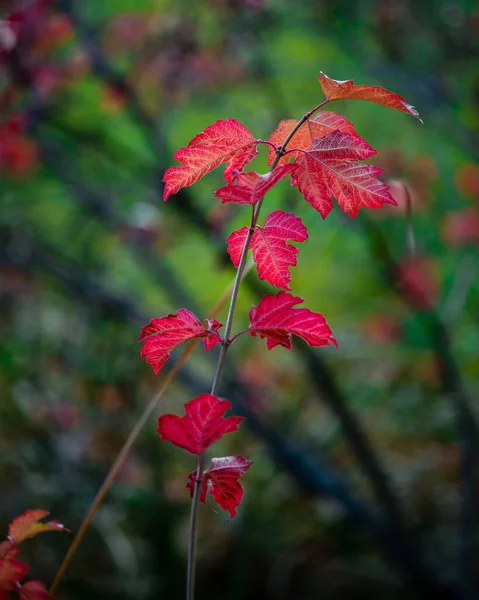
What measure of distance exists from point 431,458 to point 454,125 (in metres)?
1.14

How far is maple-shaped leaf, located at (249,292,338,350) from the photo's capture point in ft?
1.29

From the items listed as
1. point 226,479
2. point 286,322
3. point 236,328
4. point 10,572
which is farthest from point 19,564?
point 236,328

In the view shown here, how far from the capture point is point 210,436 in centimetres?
40

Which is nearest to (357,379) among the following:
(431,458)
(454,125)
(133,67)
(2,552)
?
(431,458)

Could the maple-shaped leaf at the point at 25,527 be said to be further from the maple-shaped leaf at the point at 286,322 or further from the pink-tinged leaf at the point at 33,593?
the maple-shaped leaf at the point at 286,322

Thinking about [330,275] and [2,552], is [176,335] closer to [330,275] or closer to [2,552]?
[2,552]

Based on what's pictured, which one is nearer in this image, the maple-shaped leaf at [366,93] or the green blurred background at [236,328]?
the maple-shaped leaf at [366,93]

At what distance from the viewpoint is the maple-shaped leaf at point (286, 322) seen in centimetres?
39

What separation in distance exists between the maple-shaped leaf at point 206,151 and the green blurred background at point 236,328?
396mm

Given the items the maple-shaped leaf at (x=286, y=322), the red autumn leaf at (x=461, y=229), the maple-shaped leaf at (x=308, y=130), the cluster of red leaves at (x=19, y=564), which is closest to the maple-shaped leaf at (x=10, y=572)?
the cluster of red leaves at (x=19, y=564)

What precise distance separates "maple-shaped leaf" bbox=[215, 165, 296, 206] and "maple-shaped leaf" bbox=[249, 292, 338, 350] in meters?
0.07

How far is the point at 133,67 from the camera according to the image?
1.89 m

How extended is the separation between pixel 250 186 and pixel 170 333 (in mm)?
122

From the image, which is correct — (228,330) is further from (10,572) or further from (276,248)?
(10,572)
